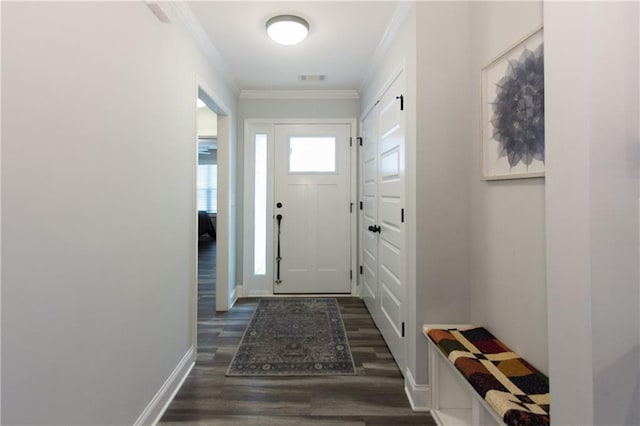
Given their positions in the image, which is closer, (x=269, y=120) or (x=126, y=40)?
(x=126, y=40)

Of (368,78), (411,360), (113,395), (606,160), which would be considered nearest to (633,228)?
(606,160)

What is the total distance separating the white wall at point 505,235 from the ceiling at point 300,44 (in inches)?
29.6

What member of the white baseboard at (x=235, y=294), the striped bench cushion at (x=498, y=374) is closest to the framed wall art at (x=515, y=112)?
the striped bench cushion at (x=498, y=374)

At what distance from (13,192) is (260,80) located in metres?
2.68

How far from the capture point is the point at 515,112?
50.9 inches

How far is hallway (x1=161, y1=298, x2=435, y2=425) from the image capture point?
1569 mm

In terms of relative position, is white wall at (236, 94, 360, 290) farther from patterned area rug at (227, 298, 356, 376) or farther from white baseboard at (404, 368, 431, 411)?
white baseboard at (404, 368, 431, 411)

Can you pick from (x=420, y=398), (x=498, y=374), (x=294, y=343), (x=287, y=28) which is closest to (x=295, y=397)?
(x=294, y=343)

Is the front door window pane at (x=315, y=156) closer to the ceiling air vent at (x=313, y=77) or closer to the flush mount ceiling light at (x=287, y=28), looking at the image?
the ceiling air vent at (x=313, y=77)

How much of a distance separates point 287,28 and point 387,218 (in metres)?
1.55

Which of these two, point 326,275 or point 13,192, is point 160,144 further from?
point 326,275

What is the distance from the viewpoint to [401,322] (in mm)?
1919

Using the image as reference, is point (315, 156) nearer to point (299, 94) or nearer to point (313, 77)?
point (299, 94)

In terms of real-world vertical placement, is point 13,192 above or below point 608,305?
above
